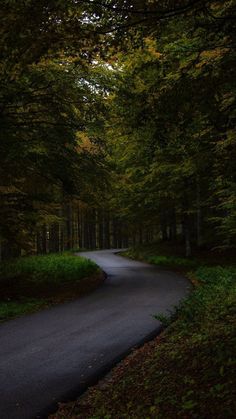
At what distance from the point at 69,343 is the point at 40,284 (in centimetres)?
Result: 850

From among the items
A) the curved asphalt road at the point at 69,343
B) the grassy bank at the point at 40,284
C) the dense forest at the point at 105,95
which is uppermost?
the dense forest at the point at 105,95

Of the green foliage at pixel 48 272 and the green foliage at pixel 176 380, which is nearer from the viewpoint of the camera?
the green foliage at pixel 176 380

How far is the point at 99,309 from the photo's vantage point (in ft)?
42.7

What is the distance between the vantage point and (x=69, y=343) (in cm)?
926

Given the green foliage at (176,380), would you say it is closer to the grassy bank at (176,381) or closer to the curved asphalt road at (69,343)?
the grassy bank at (176,381)

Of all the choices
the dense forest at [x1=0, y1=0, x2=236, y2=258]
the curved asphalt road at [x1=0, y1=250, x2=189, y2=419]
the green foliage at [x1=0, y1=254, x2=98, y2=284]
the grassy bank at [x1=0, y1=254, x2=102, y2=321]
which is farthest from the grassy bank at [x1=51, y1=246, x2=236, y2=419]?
the green foliage at [x1=0, y1=254, x2=98, y2=284]

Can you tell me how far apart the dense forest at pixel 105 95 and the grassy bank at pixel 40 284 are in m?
1.78

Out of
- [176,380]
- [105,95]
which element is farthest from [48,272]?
[176,380]

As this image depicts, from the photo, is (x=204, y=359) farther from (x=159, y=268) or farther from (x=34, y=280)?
(x=159, y=268)

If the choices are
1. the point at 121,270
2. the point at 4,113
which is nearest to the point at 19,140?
the point at 4,113

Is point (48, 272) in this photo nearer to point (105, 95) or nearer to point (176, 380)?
point (105, 95)

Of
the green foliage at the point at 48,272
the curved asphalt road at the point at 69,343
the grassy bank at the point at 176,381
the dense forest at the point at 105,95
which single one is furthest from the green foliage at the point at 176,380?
the green foliage at the point at 48,272

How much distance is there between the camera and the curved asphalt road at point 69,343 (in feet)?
21.2

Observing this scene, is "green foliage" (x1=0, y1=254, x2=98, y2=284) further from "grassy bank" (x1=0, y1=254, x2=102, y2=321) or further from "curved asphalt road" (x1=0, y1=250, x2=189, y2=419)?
"curved asphalt road" (x1=0, y1=250, x2=189, y2=419)
